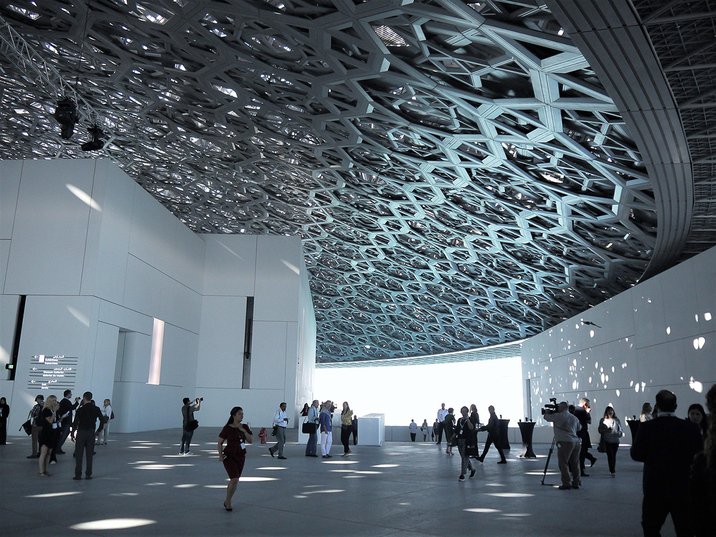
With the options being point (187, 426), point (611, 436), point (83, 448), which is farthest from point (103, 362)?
point (611, 436)

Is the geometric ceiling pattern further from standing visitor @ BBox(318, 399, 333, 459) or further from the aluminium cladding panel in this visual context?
standing visitor @ BBox(318, 399, 333, 459)

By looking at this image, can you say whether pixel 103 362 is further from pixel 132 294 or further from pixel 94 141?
pixel 94 141

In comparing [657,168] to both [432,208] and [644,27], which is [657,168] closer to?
[644,27]

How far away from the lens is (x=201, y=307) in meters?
29.5

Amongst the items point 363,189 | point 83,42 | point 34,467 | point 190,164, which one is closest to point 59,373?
point 34,467

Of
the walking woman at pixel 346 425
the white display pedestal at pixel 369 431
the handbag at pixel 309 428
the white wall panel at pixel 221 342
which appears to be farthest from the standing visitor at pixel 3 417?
the white wall panel at pixel 221 342

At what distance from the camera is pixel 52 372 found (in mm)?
18422

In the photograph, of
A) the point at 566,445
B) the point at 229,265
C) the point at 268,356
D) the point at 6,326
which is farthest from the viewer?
the point at 229,265

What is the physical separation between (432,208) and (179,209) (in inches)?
677

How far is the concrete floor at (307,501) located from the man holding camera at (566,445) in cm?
32

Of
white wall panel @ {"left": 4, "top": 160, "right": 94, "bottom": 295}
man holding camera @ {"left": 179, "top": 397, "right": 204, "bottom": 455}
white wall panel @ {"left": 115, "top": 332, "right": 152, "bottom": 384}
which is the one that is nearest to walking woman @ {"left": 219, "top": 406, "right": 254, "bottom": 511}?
man holding camera @ {"left": 179, "top": 397, "right": 204, "bottom": 455}

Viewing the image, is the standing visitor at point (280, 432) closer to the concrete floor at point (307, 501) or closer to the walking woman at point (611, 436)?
the concrete floor at point (307, 501)

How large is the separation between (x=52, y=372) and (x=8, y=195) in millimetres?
6595

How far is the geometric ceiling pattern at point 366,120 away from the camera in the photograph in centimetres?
1553
